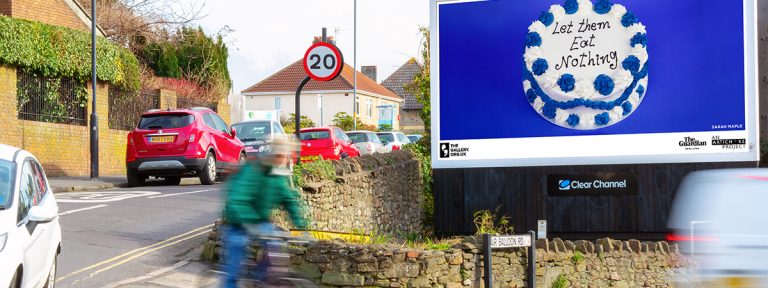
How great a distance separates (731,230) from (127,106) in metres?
27.3

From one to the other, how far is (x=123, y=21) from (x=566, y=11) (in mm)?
24609

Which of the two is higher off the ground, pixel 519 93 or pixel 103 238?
pixel 519 93

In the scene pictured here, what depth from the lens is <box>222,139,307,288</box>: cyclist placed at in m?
7.97

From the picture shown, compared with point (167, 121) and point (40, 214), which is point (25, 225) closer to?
point (40, 214)

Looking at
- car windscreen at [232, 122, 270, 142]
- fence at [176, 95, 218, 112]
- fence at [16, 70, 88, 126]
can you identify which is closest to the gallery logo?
car windscreen at [232, 122, 270, 142]

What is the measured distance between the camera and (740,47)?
16094mm

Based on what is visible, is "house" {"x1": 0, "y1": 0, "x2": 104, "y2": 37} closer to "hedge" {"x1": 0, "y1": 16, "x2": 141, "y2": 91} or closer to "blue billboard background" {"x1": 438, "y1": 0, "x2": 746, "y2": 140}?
"hedge" {"x1": 0, "y1": 16, "x2": 141, "y2": 91}

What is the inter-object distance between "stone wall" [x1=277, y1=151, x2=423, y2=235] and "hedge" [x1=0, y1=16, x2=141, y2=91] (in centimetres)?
971

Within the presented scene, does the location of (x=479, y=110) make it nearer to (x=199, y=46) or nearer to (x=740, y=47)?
(x=740, y=47)

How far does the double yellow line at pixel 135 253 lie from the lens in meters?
11.5

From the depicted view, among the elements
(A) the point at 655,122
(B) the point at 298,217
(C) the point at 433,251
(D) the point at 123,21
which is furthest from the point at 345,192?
(D) the point at 123,21

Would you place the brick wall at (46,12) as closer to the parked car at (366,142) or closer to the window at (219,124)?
the window at (219,124)

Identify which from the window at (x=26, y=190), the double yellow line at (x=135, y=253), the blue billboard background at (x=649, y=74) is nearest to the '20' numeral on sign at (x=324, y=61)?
the double yellow line at (x=135, y=253)

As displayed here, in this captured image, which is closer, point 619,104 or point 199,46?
point 619,104
